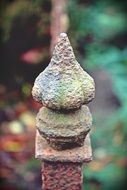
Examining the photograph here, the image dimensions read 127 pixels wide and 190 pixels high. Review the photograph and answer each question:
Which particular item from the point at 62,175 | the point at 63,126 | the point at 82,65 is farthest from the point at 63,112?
the point at 82,65

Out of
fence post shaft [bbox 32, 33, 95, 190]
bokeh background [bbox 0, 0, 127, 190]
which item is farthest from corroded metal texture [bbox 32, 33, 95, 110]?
bokeh background [bbox 0, 0, 127, 190]

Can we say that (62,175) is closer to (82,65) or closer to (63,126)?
(63,126)

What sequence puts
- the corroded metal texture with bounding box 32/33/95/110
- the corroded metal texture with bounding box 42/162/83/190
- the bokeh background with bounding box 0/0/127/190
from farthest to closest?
the bokeh background with bounding box 0/0/127/190
the corroded metal texture with bounding box 42/162/83/190
the corroded metal texture with bounding box 32/33/95/110

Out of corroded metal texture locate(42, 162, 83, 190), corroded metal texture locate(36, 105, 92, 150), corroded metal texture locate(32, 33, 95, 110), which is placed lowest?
corroded metal texture locate(42, 162, 83, 190)

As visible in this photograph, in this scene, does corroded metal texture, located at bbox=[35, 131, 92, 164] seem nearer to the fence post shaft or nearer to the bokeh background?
the fence post shaft

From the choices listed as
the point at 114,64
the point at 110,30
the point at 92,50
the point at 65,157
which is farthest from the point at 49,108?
the point at 110,30

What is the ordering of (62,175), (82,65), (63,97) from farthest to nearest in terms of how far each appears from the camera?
(82,65) < (62,175) < (63,97)
